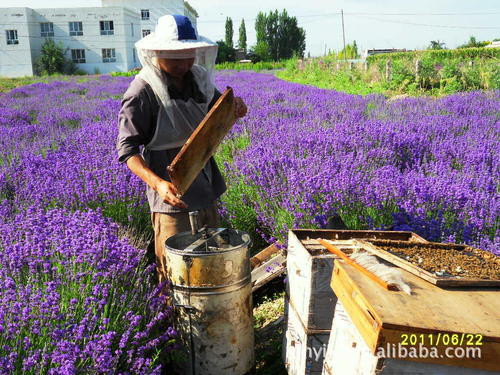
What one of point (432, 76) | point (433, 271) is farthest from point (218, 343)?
point (432, 76)

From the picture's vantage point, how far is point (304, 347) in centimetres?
190

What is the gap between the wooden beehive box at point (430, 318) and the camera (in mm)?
1092

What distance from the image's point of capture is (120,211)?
10.8 ft

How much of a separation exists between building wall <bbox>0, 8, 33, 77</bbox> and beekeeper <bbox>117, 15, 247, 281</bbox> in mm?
50383

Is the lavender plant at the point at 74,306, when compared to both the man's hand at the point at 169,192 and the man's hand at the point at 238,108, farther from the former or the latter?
the man's hand at the point at 238,108

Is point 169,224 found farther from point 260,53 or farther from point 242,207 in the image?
point 260,53

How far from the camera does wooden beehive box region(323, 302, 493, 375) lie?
3.80 feet

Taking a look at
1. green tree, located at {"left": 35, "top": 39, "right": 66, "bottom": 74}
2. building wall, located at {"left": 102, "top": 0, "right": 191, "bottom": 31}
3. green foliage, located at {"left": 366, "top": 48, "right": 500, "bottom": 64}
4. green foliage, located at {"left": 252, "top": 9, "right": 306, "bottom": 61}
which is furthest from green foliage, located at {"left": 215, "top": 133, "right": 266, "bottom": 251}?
green foliage, located at {"left": 252, "top": 9, "right": 306, "bottom": 61}

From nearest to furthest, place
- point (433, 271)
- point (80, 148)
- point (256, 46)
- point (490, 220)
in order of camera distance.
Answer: point (433, 271) → point (490, 220) → point (80, 148) → point (256, 46)

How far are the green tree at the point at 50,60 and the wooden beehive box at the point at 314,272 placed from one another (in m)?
49.0

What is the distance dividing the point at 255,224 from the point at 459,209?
1.65 metres

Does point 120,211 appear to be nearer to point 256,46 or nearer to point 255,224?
point 255,224

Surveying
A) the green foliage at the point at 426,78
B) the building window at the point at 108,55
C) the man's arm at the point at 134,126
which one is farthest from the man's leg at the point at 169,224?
the building window at the point at 108,55

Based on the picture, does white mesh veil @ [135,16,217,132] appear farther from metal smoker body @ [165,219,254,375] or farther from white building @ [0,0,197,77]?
white building @ [0,0,197,77]
